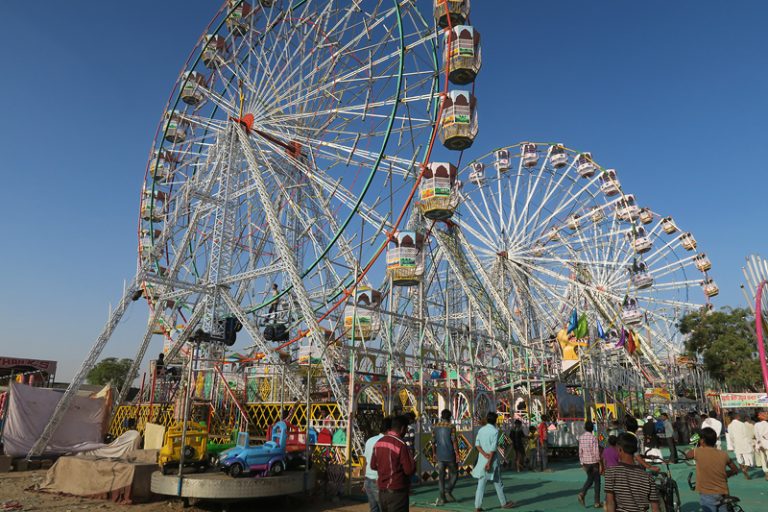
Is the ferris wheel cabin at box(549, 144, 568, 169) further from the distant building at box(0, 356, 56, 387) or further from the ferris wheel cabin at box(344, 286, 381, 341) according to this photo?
the distant building at box(0, 356, 56, 387)

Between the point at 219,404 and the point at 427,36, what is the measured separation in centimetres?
1318

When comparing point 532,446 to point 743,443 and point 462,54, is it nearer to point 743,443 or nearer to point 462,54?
point 743,443

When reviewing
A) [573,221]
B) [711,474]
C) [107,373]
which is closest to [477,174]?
[573,221]

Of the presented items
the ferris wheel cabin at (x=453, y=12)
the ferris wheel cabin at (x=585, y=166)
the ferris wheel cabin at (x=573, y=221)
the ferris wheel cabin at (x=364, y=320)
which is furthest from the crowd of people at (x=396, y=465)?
the ferris wheel cabin at (x=585, y=166)

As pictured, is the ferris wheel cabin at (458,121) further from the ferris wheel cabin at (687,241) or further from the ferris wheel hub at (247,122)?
the ferris wheel cabin at (687,241)

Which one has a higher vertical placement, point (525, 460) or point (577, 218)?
point (577, 218)

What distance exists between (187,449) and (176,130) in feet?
57.6

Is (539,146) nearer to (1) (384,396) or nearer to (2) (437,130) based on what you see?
(2) (437,130)

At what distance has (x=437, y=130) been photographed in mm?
16359

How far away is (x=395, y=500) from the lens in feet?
17.0

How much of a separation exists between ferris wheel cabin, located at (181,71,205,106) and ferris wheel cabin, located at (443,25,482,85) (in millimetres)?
11084

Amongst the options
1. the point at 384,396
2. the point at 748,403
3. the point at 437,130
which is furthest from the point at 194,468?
the point at 748,403

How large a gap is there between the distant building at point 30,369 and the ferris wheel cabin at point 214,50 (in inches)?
657

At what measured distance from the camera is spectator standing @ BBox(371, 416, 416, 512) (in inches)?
205
